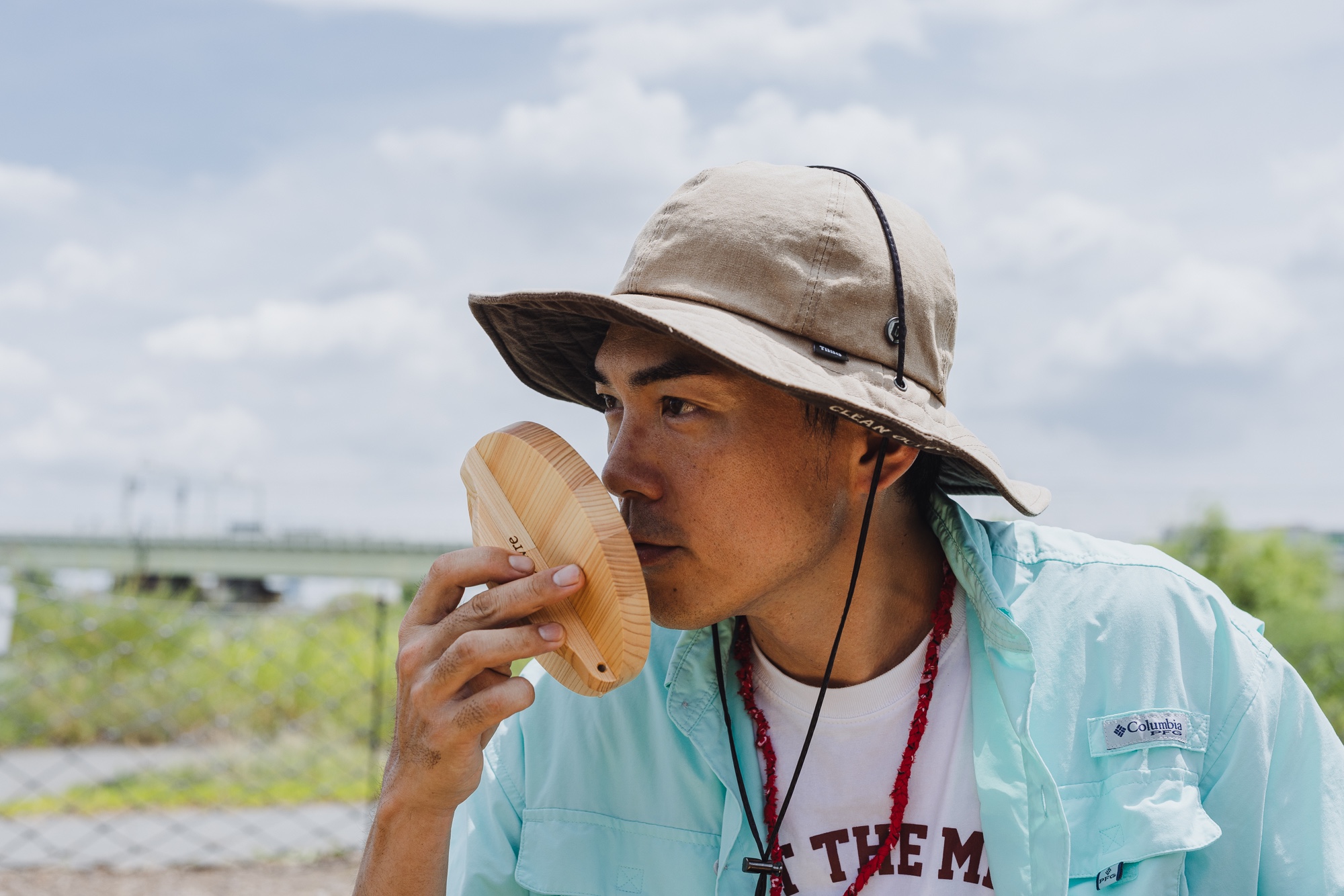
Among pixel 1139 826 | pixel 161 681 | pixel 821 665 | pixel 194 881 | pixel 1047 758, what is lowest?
pixel 194 881

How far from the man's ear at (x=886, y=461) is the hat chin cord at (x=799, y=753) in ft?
0.04

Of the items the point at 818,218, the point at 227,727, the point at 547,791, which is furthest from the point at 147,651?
the point at 818,218

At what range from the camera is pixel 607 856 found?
7.48 ft

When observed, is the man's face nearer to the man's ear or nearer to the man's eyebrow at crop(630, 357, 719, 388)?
the man's eyebrow at crop(630, 357, 719, 388)

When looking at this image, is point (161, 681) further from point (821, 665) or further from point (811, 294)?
point (811, 294)

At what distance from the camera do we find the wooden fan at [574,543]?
1809 millimetres

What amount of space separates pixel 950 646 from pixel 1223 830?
24.5 inches

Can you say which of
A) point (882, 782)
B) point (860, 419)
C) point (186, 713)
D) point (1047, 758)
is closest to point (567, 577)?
point (860, 419)

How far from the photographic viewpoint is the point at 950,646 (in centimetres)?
241

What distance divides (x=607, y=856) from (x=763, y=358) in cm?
113

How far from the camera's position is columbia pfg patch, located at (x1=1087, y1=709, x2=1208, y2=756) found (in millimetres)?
2119

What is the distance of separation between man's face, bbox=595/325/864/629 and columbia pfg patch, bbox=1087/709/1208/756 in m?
0.73

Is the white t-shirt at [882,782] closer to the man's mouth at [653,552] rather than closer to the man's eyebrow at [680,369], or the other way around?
the man's mouth at [653,552]

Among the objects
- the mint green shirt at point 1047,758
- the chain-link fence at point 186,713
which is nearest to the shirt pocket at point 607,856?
the mint green shirt at point 1047,758
